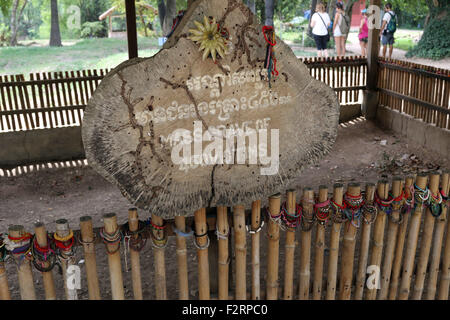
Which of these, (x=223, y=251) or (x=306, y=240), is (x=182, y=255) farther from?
(x=306, y=240)

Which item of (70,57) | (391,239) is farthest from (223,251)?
(70,57)

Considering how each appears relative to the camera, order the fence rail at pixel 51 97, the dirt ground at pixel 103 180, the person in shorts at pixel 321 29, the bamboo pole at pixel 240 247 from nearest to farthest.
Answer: the bamboo pole at pixel 240 247, the dirt ground at pixel 103 180, the fence rail at pixel 51 97, the person in shorts at pixel 321 29

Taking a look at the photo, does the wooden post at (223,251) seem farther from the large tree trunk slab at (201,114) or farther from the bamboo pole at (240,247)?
the large tree trunk slab at (201,114)

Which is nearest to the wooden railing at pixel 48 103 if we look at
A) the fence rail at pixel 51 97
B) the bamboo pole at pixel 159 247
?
the fence rail at pixel 51 97

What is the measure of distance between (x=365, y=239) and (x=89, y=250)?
6.12 feet

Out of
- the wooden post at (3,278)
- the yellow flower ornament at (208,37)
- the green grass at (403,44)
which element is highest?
the yellow flower ornament at (208,37)

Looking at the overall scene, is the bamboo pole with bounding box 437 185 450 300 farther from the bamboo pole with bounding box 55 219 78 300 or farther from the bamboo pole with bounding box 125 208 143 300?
the bamboo pole with bounding box 55 219 78 300

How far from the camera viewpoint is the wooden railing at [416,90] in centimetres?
708

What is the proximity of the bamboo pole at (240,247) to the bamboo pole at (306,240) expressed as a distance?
0.41 meters

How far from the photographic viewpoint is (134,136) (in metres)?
2.44

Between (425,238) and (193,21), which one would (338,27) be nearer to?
(425,238)

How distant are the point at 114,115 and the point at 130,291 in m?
2.12
